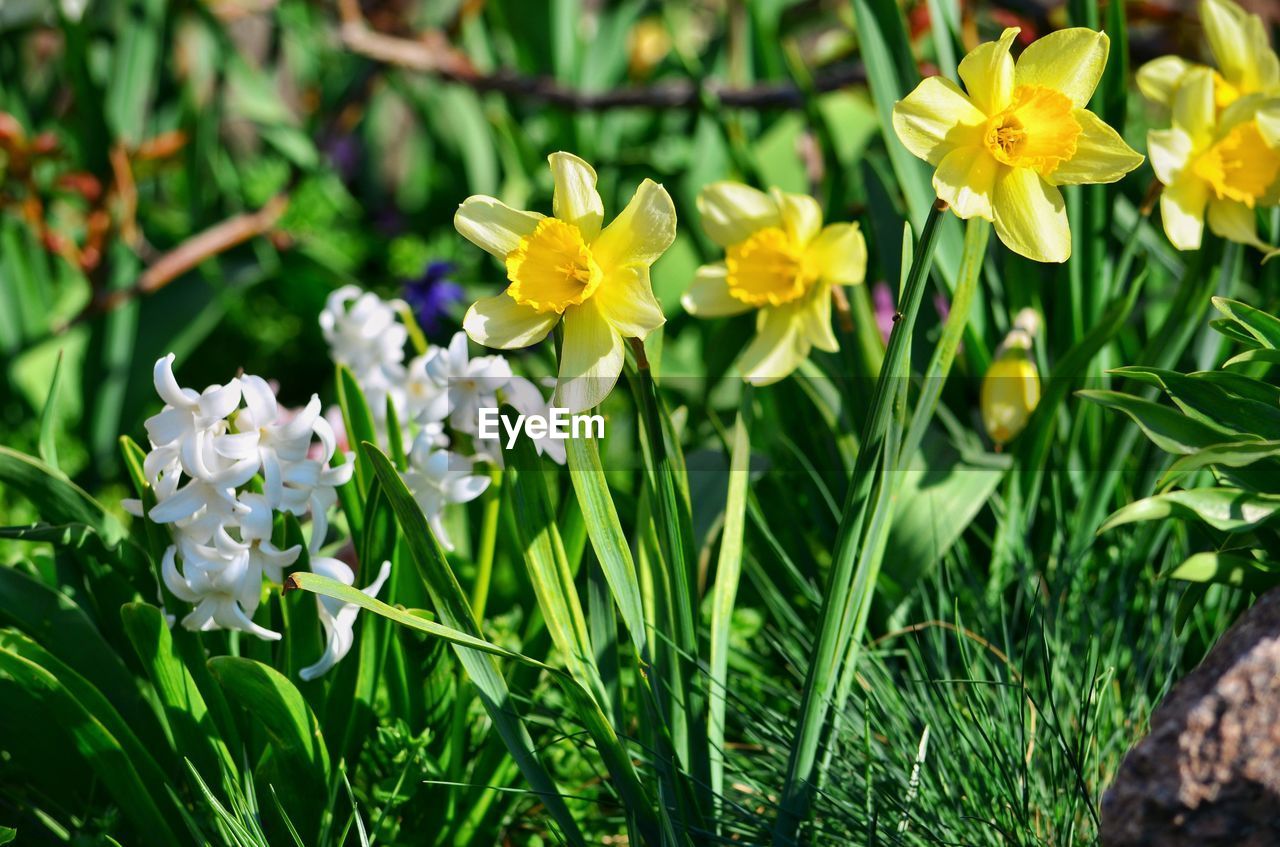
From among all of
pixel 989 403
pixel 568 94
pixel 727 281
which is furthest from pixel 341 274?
pixel 989 403

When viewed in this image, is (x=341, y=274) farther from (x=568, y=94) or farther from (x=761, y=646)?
(x=761, y=646)

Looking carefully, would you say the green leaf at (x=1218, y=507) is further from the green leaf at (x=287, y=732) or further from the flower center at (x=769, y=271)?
the green leaf at (x=287, y=732)

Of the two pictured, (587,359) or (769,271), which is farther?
(769,271)

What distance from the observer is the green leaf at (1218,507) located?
2.54 feet

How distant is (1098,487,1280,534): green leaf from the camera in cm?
77

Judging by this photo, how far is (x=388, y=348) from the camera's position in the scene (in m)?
1.20

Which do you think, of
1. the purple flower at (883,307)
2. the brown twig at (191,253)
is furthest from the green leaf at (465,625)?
the brown twig at (191,253)

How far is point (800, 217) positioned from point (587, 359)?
1.34 feet

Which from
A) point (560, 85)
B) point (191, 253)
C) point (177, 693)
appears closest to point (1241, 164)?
point (177, 693)

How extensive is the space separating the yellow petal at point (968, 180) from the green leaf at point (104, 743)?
0.82 m

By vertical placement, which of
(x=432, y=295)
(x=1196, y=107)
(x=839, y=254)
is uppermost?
(x=1196, y=107)

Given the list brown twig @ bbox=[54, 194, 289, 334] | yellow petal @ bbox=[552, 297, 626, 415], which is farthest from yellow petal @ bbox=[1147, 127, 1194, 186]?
brown twig @ bbox=[54, 194, 289, 334]

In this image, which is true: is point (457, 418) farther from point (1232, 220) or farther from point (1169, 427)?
point (1232, 220)

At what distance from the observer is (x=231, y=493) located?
88cm
